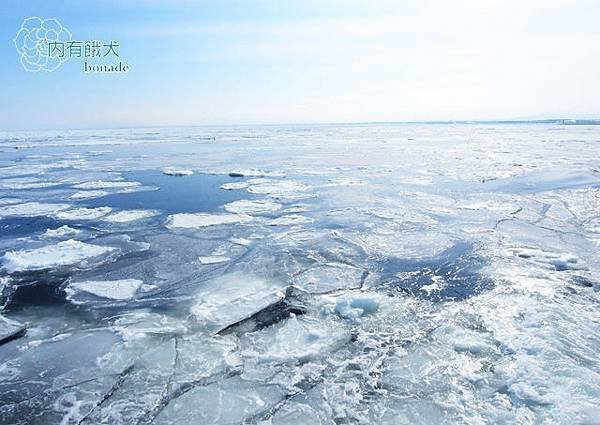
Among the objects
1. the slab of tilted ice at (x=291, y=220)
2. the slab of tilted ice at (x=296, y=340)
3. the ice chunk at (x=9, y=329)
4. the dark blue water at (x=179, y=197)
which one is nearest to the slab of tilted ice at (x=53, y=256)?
the ice chunk at (x=9, y=329)

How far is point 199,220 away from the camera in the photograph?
28.7ft

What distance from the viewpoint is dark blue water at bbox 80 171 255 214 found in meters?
10.2

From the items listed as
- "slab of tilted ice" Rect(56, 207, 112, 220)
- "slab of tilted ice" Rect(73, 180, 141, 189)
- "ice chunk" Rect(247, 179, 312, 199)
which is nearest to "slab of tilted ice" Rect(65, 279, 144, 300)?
"slab of tilted ice" Rect(56, 207, 112, 220)

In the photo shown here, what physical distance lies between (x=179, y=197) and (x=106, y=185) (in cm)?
373

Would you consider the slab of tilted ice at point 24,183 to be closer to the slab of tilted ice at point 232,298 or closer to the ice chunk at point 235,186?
the ice chunk at point 235,186

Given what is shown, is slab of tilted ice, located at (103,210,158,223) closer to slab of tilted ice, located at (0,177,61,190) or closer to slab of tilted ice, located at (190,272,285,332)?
slab of tilted ice, located at (190,272,285,332)

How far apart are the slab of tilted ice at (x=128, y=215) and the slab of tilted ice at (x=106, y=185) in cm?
400

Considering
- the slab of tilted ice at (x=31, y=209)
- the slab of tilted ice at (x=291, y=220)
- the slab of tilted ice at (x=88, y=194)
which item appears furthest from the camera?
the slab of tilted ice at (x=88, y=194)

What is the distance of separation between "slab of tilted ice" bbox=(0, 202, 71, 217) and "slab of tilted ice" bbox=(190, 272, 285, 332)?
6437 millimetres

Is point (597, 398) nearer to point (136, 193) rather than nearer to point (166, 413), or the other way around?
point (166, 413)

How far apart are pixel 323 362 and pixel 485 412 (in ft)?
4.61

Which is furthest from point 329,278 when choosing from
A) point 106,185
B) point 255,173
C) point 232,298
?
point 255,173

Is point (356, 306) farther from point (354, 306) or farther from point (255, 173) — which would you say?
point (255, 173)

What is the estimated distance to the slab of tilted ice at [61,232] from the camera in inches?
299
